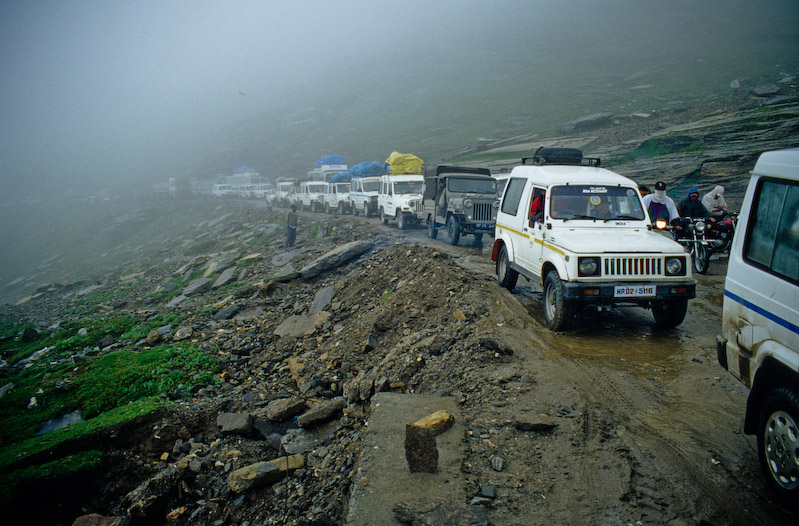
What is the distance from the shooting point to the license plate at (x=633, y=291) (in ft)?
17.8

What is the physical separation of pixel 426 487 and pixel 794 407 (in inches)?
87.7

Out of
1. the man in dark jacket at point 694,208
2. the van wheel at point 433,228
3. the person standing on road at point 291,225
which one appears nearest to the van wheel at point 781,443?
the man in dark jacket at point 694,208

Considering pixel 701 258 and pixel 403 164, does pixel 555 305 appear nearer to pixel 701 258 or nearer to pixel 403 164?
pixel 701 258

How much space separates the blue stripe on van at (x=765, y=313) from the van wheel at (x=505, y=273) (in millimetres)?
4514

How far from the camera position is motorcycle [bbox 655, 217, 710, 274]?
909 centimetres

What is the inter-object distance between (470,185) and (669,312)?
8.56m

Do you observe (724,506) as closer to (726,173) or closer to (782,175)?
(782,175)

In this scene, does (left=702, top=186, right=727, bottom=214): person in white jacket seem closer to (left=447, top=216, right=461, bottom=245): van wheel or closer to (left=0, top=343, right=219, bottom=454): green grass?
(left=447, top=216, right=461, bottom=245): van wheel

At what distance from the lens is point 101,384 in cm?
694

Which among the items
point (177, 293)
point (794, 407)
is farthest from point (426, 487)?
point (177, 293)

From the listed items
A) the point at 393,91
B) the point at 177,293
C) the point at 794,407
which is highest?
the point at 393,91

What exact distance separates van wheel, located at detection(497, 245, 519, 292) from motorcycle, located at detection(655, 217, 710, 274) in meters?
3.63

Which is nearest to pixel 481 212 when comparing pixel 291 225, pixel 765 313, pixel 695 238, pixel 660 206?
pixel 660 206

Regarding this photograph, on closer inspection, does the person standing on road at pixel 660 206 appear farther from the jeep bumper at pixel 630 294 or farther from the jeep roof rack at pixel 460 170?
the jeep roof rack at pixel 460 170
